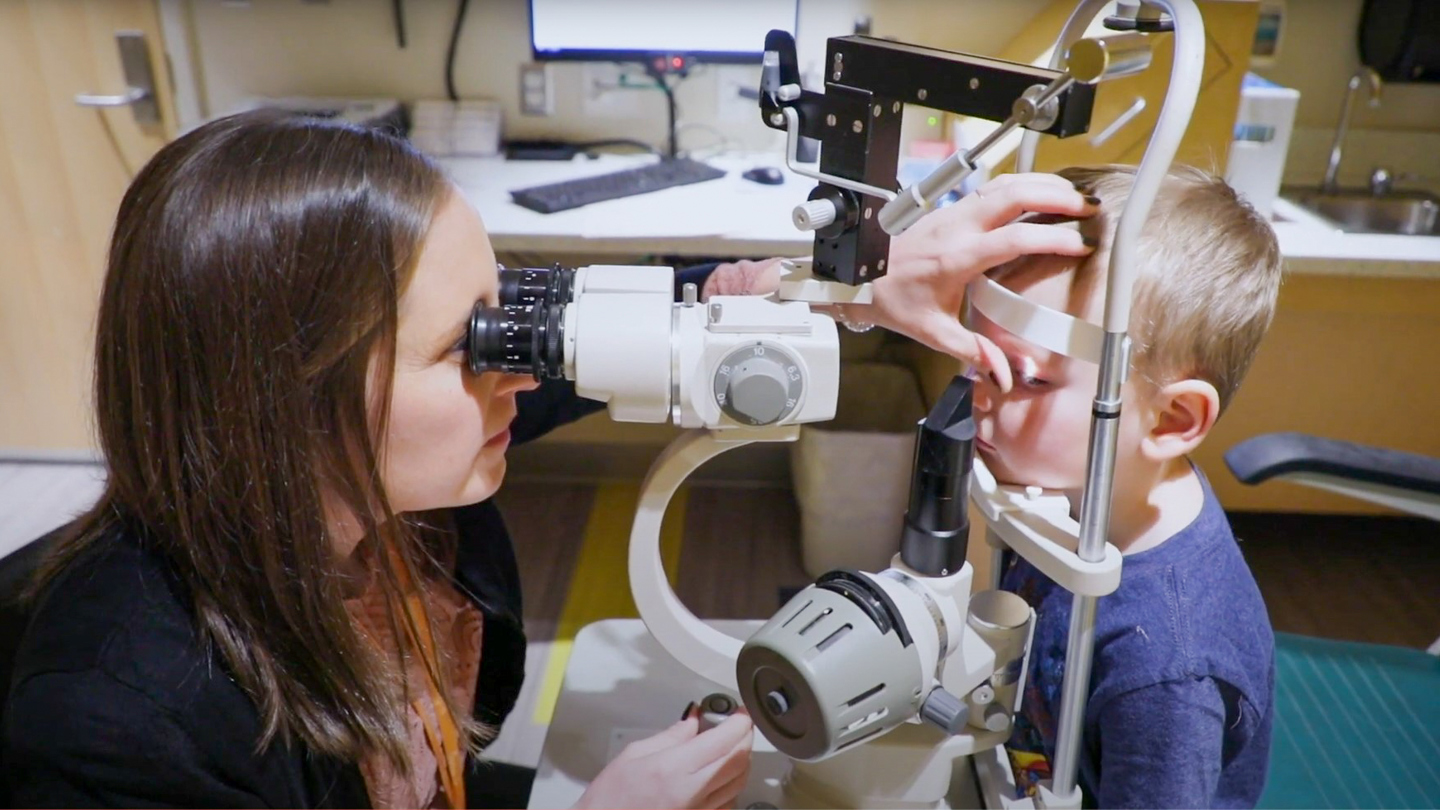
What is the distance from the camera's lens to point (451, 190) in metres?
0.80

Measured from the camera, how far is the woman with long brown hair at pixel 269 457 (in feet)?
2.39

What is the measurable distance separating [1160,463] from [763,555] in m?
1.56

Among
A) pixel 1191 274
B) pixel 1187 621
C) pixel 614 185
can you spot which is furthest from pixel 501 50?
pixel 1187 621

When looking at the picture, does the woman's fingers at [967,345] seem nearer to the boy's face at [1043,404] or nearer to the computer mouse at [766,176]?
the boy's face at [1043,404]

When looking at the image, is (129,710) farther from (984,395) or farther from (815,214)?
(984,395)

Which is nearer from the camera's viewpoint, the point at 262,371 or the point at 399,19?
the point at 262,371

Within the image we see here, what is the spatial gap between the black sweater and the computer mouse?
5.50ft

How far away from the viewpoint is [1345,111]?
96.0 inches

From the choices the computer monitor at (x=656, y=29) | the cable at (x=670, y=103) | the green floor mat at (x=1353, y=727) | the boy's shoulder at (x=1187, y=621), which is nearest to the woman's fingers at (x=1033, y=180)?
the boy's shoulder at (x=1187, y=621)

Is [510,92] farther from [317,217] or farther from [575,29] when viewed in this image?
[317,217]

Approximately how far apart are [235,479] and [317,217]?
204 millimetres

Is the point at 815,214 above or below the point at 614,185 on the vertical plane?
above

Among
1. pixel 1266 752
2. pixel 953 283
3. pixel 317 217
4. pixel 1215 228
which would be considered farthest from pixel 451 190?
pixel 1266 752

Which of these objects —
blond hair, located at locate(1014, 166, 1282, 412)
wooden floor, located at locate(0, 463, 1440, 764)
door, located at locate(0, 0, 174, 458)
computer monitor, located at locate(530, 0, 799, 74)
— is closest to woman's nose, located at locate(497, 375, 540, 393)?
blond hair, located at locate(1014, 166, 1282, 412)
